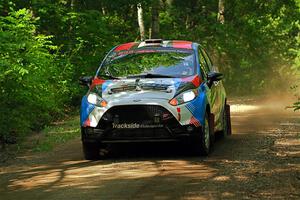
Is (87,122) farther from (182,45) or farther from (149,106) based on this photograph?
(182,45)

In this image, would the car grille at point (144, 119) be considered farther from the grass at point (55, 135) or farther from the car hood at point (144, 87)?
the grass at point (55, 135)

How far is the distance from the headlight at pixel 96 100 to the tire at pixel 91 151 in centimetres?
69

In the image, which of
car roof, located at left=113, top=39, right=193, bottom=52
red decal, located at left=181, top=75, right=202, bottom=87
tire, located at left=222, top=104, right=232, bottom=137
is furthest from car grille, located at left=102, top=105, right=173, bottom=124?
tire, located at left=222, top=104, right=232, bottom=137

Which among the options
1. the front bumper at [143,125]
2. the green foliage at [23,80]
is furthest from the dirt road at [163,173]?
the green foliage at [23,80]

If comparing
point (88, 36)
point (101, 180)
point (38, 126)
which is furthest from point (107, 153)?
point (88, 36)

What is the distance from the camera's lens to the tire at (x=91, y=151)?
10.7 metres

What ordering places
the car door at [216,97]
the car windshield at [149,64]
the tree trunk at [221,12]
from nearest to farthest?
the car windshield at [149,64]
the car door at [216,97]
the tree trunk at [221,12]

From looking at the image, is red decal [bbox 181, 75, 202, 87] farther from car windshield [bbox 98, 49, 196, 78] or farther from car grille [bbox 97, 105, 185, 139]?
car grille [bbox 97, 105, 185, 139]

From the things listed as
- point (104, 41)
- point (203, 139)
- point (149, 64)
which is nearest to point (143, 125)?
point (203, 139)

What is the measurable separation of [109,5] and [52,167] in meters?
15.5

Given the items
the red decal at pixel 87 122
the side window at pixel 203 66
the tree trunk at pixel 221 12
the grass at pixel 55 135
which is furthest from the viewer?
the tree trunk at pixel 221 12

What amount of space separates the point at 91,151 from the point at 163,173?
1.99 meters

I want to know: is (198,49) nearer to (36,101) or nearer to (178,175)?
(178,175)

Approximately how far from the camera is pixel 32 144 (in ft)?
45.4
